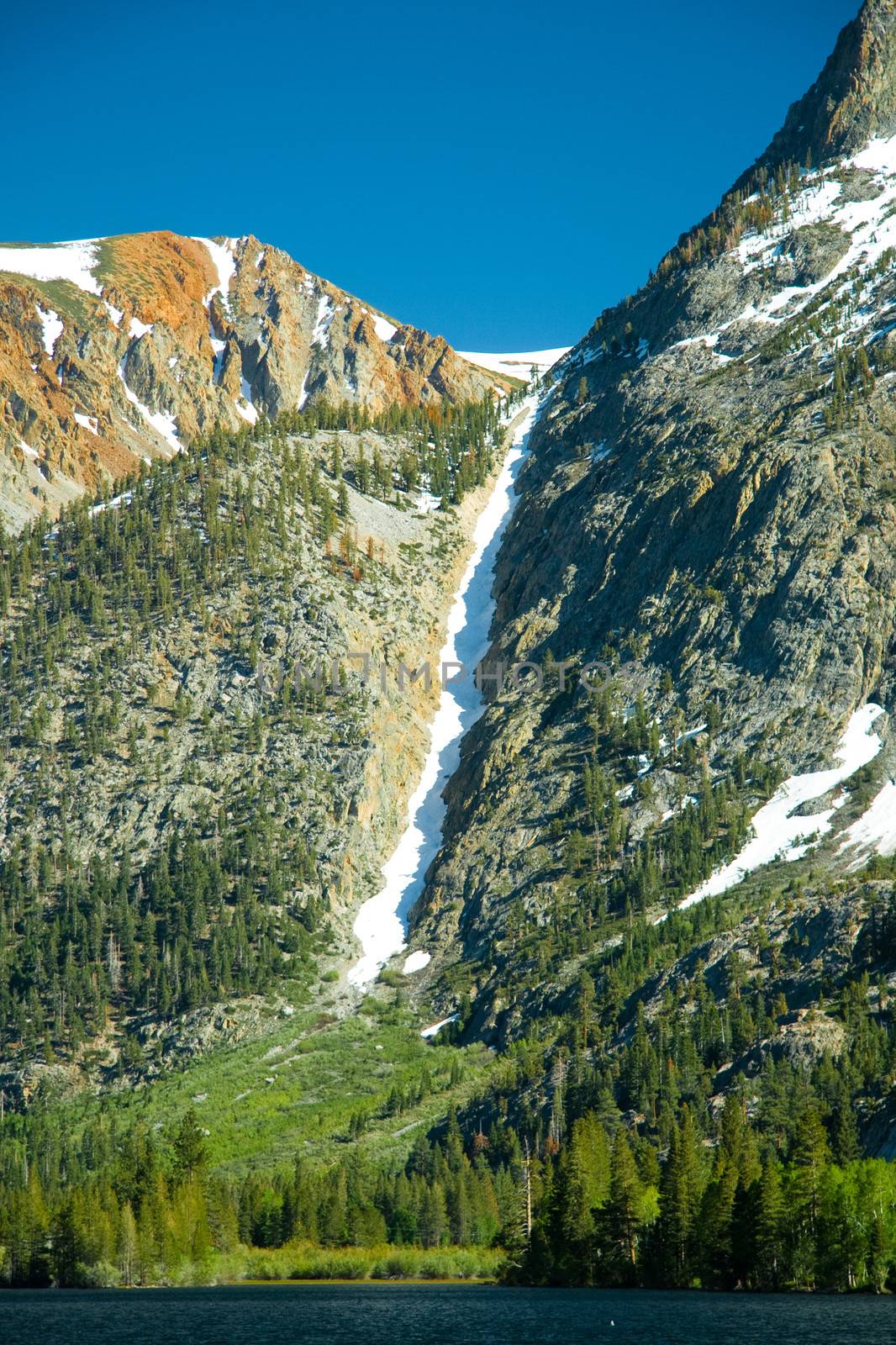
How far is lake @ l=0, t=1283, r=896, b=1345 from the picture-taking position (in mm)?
80562

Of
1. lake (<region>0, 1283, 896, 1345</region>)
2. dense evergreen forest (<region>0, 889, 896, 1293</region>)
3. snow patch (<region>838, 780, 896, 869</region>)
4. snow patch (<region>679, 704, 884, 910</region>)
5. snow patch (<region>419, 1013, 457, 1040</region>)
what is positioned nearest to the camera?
lake (<region>0, 1283, 896, 1345</region>)

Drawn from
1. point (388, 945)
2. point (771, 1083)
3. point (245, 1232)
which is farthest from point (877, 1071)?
point (388, 945)

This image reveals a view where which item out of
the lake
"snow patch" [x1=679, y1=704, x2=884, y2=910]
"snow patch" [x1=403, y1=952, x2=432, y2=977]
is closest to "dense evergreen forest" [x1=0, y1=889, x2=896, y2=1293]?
the lake

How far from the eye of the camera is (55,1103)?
171750 millimetres

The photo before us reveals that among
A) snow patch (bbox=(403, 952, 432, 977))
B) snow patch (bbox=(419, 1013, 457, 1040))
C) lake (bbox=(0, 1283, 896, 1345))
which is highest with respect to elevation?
snow patch (bbox=(403, 952, 432, 977))

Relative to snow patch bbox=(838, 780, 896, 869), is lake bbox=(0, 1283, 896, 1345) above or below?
below

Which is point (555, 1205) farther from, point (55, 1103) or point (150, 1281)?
point (55, 1103)

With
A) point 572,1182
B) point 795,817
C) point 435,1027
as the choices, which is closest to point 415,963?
point 435,1027

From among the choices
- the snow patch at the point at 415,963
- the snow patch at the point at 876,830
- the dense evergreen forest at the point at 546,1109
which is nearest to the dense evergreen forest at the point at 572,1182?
the dense evergreen forest at the point at 546,1109

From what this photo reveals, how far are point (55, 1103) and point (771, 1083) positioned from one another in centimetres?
8272

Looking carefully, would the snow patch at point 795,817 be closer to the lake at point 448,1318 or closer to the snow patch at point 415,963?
the snow patch at point 415,963

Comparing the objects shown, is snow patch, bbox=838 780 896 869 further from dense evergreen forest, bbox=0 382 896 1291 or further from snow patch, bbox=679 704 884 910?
dense evergreen forest, bbox=0 382 896 1291

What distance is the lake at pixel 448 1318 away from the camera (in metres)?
80.6

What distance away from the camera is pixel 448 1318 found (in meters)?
92.7
